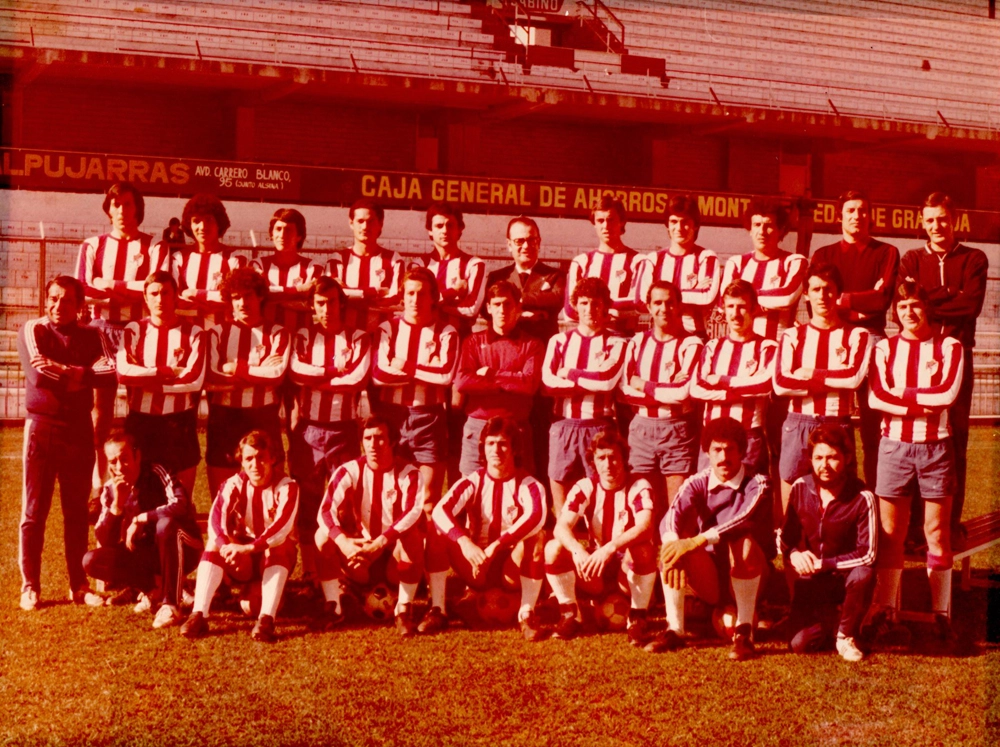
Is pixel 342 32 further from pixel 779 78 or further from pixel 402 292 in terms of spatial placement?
pixel 402 292

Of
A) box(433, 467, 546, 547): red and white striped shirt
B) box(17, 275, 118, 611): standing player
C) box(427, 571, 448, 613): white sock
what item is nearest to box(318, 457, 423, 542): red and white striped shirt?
box(433, 467, 546, 547): red and white striped shirt

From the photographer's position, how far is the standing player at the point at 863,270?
6398 mm

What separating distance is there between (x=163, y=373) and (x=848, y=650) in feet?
11.3

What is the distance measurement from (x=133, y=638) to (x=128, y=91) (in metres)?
18.3

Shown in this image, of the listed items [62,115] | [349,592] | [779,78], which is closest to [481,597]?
[349,592]

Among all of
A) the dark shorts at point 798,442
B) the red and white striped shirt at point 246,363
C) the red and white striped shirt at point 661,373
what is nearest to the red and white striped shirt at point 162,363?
the red and white striped shirt at point 246,363

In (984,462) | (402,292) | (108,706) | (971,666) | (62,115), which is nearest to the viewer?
(108,706)

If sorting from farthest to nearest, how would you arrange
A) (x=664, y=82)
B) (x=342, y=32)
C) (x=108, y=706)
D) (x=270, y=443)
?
(x=664, y=82), (x=342, y=32), (x=270, y=443), (x=108, y=706)

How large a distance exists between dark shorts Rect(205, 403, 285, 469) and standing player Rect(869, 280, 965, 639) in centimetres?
297

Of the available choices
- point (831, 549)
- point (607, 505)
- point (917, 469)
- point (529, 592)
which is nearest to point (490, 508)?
point (529, 592)

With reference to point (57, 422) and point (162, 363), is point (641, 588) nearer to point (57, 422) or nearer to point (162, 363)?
point (162, 363)

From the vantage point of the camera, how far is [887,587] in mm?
5758

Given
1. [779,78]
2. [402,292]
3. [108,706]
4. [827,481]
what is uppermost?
[779,78]

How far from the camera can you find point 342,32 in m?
22.9
